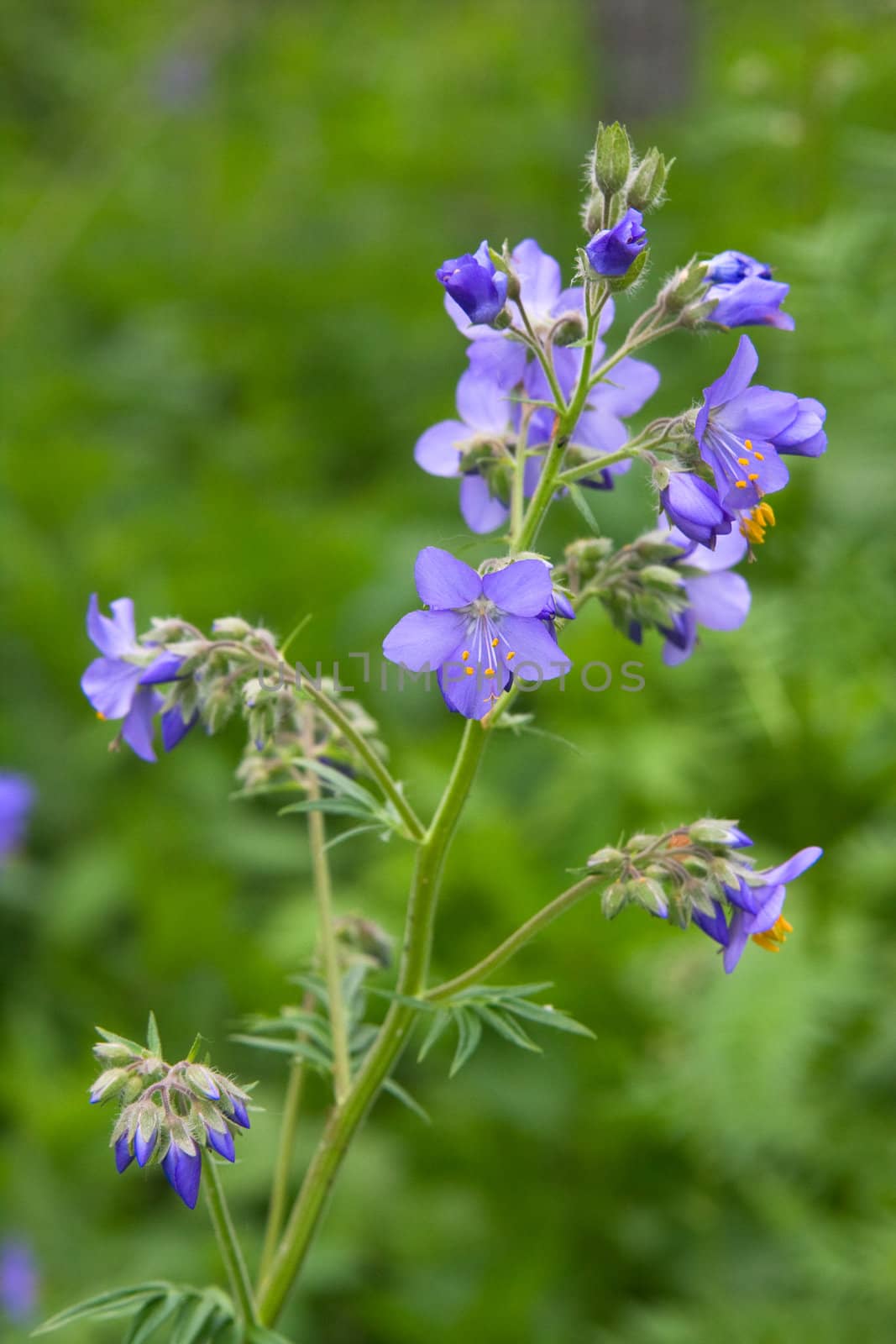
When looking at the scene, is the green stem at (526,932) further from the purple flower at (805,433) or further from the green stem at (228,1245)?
the purple flower at (805,433)

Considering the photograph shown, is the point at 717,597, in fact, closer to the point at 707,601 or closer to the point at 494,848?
the point at 707,601

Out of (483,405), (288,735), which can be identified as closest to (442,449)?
(483,405)

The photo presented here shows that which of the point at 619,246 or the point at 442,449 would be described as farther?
the point at 442,449

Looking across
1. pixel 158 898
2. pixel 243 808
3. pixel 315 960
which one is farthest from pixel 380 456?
pixel 315 960

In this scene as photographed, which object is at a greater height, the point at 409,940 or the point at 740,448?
the point at 740,448

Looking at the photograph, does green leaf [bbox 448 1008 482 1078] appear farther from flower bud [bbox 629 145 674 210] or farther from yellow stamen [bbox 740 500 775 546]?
flower bud [bbox 629 145 674 210]

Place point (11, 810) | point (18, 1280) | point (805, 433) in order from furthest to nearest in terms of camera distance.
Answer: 1. point (11, 810)
2. point (18, 1280)
3. point (805, 433)
